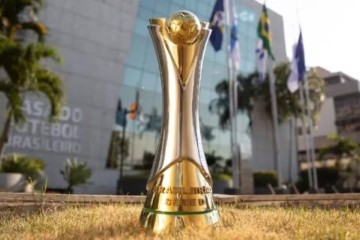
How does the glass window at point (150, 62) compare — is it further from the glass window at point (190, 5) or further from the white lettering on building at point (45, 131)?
the glass window at point (190, 5)

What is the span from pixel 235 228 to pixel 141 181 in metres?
17.6

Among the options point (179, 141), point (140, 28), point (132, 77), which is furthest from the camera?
point (140, 28)

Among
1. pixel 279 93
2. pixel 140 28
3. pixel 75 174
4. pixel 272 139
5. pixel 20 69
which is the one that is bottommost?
pixel 75 174

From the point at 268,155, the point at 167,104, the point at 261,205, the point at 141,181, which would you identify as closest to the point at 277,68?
the point at 268,155

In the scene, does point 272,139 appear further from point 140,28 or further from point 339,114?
point 140,28

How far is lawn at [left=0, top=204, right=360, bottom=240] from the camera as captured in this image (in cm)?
287

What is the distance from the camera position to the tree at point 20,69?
13344 mm

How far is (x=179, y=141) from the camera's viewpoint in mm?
3381

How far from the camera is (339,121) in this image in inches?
1901

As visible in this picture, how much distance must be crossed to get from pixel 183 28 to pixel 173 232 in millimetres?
1631

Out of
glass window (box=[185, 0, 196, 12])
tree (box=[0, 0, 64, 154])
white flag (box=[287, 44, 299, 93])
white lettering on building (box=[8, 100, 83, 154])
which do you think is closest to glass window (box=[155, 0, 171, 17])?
glass window (box=[185, 0, 196, 12])

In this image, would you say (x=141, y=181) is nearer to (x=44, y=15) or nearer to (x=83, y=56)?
(x=83, y=56)

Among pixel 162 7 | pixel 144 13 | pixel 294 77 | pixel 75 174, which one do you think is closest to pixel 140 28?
pixel 144 13

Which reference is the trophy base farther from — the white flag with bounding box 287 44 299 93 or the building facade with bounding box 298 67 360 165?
the building facade with bounding box 298 67 360 165
